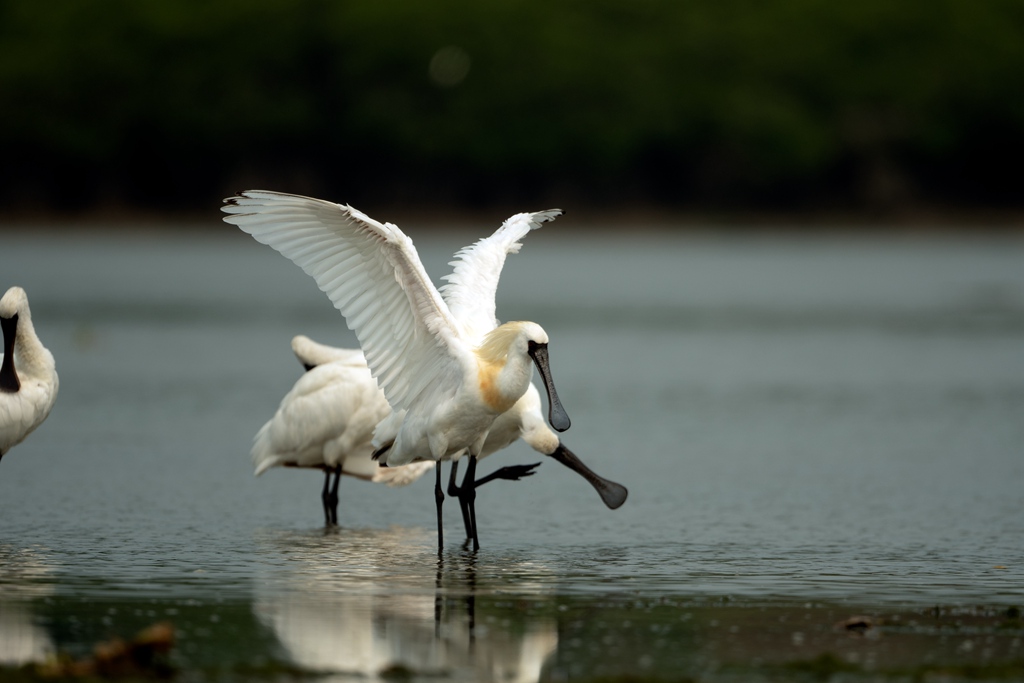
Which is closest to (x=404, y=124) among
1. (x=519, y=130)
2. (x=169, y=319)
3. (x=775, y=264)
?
(x=519, y=130)

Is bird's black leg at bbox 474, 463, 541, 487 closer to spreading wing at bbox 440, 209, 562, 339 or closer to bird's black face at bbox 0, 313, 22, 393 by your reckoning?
spreading wing at bbox 440, 209, 562, 339

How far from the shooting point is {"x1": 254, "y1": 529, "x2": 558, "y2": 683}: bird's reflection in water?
881cm

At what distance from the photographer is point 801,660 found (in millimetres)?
8734

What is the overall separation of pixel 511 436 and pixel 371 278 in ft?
5.95

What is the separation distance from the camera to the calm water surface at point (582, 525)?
930cm

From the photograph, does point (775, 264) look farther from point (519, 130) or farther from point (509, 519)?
point (509, 519)

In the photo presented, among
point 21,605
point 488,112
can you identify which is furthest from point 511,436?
point 488,112

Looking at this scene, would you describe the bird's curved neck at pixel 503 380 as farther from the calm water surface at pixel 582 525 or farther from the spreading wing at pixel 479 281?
the spreading wing at pixel 479 281

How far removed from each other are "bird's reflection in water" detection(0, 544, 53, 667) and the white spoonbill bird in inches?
44.2

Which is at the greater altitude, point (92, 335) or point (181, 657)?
point (92, 335)

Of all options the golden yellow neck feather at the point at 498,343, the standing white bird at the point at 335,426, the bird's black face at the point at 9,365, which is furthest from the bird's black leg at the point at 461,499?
the bird's black face at the point at 9,365

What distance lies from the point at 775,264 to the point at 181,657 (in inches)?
2404

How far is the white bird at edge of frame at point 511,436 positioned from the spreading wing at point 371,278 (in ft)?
2.36

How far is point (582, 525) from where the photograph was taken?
1345 centimetres
